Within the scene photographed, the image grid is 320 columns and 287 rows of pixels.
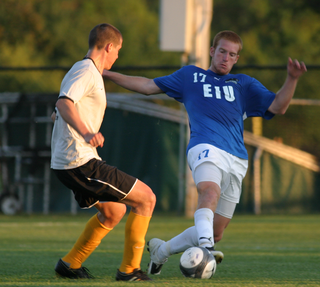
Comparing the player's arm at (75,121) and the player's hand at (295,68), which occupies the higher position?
the player's hand at (295,68)

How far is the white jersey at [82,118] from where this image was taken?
141 inches

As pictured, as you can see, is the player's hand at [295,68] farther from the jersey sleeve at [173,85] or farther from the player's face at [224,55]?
the jersey sleeve at [173,85]

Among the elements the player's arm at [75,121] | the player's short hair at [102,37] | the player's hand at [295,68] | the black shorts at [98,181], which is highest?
the player's short hair at [102,37]

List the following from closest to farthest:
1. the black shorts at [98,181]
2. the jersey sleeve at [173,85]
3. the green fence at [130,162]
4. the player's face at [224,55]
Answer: the black shorts at [98,181] → the player's face at [224,55] → the jersey sleeve at [173,85] → the green fence at [130,162]

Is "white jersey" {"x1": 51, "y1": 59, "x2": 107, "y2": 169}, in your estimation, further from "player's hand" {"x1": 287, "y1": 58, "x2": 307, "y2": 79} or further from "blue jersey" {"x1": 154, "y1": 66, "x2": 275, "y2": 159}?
"player's hand" {"x1": 287, "y1": 58, "x2": 307, "y2": 79}

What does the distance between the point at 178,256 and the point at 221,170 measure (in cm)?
182

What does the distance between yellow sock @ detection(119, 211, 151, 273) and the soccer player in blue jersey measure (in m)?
0.32

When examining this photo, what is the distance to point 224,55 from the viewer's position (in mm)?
4297

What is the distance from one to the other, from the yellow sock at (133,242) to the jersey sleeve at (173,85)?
3.80ft

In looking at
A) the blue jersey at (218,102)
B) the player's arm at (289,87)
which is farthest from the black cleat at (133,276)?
the player's arm at (289,87)

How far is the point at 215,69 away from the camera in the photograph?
4.42 m

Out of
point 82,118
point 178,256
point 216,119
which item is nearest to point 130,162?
point 178,256

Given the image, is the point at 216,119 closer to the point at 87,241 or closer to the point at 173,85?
the point at 173,85

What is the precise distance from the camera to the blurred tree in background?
→ 87.2ft
